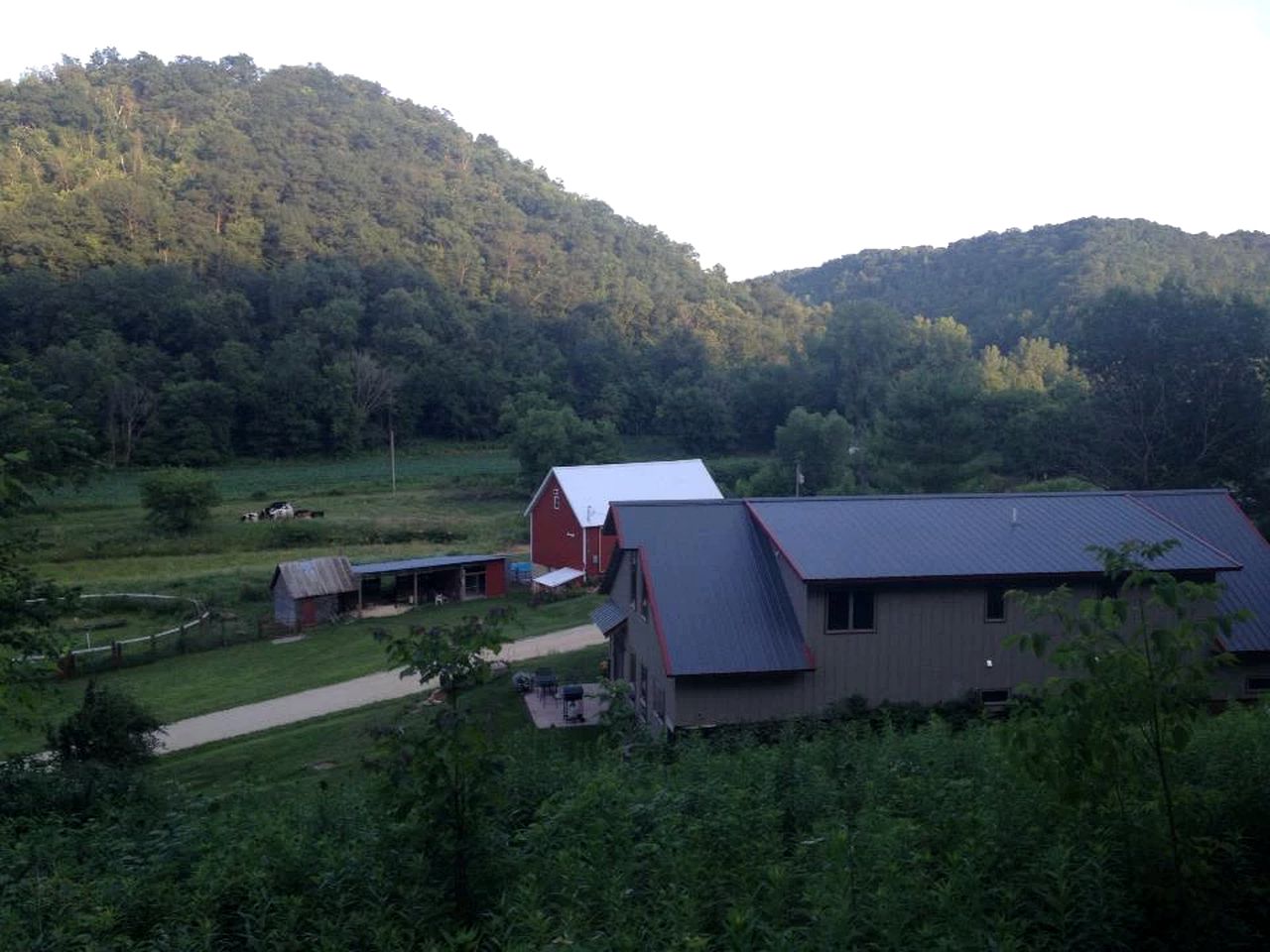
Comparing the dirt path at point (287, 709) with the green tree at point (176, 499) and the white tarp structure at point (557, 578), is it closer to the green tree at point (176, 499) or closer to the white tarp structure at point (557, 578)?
the white tarp structure at point (557, 578)

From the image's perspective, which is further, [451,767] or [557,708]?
[557,708]

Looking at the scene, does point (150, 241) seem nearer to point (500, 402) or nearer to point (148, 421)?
point (148, 421)

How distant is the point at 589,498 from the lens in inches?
1457

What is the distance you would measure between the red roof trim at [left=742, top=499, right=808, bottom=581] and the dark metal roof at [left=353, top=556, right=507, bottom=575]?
16.5m

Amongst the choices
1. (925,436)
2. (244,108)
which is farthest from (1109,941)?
(244,108)

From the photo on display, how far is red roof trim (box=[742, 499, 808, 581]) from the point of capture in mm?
17719

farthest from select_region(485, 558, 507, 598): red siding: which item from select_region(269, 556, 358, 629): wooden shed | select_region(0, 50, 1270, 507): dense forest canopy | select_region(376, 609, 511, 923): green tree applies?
select_region(376, 609, 511, 923): green tree

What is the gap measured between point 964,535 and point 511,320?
241 ft

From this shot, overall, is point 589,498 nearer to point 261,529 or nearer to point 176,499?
point 261,529

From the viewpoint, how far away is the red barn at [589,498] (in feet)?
118

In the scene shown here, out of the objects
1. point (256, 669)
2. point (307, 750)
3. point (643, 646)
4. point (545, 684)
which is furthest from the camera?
point (256, 669)

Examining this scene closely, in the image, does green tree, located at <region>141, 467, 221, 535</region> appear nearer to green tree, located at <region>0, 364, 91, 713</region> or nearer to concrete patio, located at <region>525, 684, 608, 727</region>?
concrete patio, located at <region>525, 684, 608, 727</region>

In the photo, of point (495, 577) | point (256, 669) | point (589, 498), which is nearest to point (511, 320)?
point (589, 498)

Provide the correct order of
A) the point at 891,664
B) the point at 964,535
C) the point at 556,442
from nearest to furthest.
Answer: the point at 891,664, the point at 964,535, the point at 556,442
